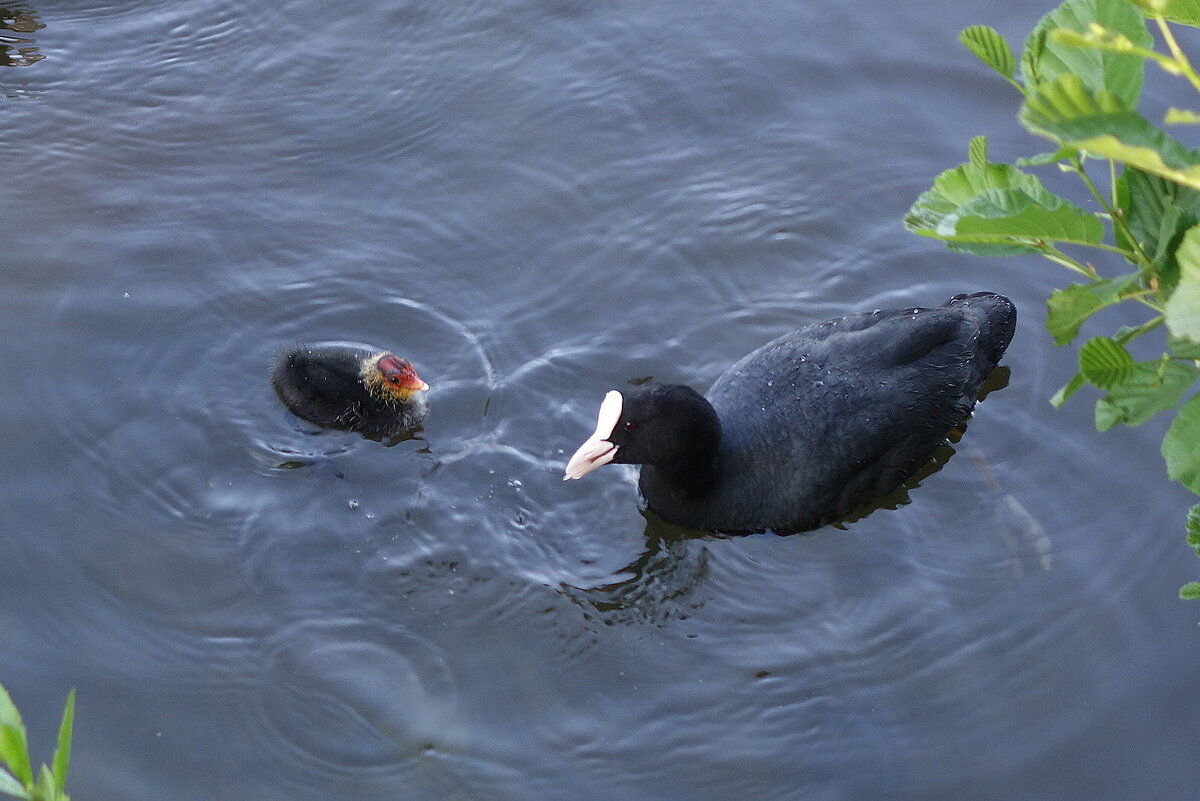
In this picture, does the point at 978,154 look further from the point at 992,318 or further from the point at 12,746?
the point at 992,318

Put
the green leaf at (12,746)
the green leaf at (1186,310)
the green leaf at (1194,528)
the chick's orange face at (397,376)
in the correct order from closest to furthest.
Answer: the green leaf at (12,746) → the green leaf at (1186,310) → the green leaf at (1194,528) → the chick's orange face at (397,376)

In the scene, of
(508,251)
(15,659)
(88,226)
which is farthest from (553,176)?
(15,659)

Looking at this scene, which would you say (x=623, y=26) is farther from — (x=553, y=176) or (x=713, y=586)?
(x=713, y=586)

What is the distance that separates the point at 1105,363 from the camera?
7.59 feet

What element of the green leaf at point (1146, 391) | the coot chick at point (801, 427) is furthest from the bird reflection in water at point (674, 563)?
the green leaf at point (1146, 391)

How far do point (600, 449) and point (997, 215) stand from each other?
300 centimetres

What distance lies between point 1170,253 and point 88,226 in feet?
18.9

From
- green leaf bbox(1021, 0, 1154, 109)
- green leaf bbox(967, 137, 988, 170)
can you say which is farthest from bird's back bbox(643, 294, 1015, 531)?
green leaf bbox(1021, 0, 1154, 109)

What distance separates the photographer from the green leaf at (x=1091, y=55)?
2.14 m

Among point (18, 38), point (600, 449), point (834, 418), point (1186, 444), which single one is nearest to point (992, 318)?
point (834, 418)

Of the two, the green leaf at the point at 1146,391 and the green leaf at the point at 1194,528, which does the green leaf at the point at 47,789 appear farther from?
the green leaf at the point at 1194,528

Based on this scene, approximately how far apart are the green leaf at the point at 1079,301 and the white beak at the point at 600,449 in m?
2.88

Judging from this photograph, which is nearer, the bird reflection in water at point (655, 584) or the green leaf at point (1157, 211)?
the green leaf at point (1157, 211)

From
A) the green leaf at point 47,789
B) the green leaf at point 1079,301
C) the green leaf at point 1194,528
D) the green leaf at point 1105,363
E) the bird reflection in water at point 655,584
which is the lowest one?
the bird reflection in water at point 655,584
